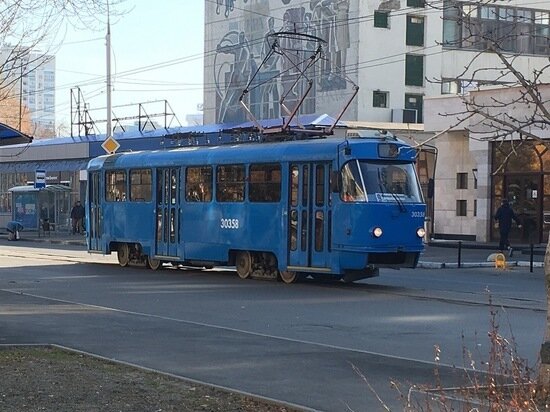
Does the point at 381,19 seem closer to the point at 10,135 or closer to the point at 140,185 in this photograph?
the point at 140,185

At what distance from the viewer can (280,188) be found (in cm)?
2372

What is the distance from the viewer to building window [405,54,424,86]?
63469 millimetres

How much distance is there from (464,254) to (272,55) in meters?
28.2

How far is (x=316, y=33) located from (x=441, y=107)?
21.7 m

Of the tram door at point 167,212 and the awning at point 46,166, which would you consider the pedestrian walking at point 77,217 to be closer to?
the awning at point 46,166

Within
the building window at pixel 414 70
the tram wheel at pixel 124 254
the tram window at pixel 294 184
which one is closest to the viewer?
the tram window at pixel 294 184

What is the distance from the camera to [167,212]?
27.5 metres

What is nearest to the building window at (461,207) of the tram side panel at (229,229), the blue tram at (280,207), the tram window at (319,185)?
the blue tram at (280,207)

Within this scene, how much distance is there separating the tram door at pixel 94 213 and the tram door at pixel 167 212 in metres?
3.46

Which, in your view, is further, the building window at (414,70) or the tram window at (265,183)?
the building window at (414,70)

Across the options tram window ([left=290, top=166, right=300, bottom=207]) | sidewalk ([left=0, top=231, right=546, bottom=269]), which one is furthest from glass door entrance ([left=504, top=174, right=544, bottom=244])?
tram window ([left=290, top=166, right=300, bottom=207])

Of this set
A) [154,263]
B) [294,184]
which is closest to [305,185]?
[294,184]

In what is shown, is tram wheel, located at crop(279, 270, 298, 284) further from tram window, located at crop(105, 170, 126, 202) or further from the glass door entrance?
the glass door entrance

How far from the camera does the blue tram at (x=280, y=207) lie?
22.1 meters
